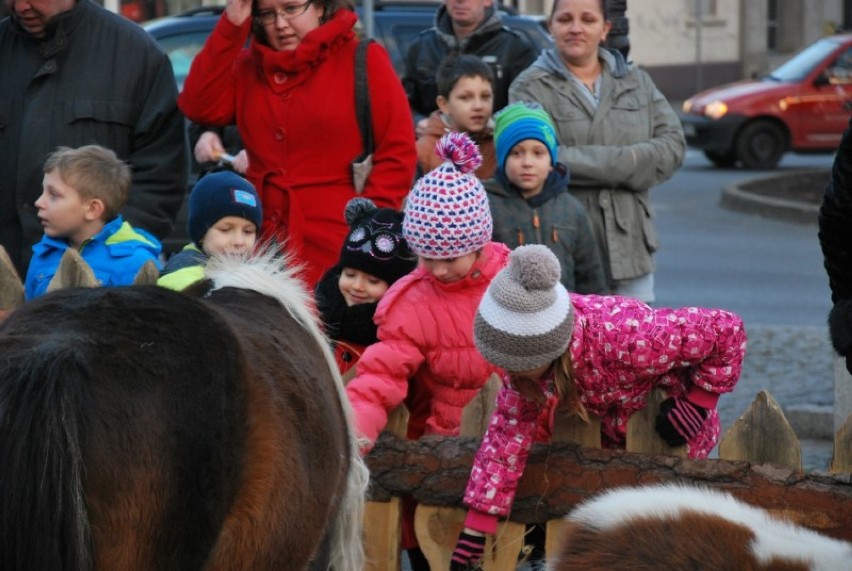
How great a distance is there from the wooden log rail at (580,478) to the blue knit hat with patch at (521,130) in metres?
1.38

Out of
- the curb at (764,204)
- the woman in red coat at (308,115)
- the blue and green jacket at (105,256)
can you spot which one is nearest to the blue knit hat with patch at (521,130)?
the woman in red coat at (308,115)

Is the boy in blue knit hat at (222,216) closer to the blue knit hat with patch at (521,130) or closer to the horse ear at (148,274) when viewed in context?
the horse ear at (148,274)

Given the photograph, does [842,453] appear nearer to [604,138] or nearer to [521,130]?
[521,130]

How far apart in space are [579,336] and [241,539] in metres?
1.37

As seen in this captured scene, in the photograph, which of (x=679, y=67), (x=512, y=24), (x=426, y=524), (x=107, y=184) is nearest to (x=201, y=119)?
(x=107, y=184)

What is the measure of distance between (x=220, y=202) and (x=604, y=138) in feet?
6.31

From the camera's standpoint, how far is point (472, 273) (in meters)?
4.71

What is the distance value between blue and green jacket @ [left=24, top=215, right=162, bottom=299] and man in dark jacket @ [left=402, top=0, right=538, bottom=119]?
98.0 inches

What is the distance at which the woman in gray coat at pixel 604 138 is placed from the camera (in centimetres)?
611

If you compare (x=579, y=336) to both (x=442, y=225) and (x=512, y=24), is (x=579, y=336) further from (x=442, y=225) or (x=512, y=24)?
(x=512, y=24)

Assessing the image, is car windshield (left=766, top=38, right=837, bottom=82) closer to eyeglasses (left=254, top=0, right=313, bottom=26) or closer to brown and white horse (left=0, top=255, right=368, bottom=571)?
eyeglasses (left=254, top=0, right=313, bottom=26)

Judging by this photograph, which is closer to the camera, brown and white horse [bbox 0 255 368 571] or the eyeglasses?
brown and white horse [bbox 0 255 368 571]

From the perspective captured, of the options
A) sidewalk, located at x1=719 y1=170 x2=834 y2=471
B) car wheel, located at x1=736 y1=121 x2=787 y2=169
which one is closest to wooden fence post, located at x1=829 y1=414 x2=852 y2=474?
sidewalk, located at x1=719 y1=170 x2=834 y2=471

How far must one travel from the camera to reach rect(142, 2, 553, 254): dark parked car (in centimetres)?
1191
